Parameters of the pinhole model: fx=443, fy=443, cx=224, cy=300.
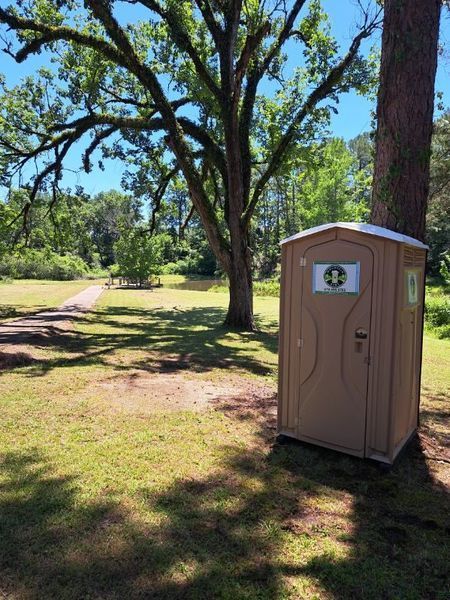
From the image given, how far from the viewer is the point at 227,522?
2891 millimetres

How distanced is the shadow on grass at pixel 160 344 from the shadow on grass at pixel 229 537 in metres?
4.07

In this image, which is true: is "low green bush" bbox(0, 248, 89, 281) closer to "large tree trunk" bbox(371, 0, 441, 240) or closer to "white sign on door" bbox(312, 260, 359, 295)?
"large tree trunk" bbox(371, 0, 441, 240)

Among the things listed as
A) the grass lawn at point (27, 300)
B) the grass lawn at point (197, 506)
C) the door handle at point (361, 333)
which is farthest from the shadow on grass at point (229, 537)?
the grass lawn at point (27, 300)

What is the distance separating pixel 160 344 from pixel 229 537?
7.70m

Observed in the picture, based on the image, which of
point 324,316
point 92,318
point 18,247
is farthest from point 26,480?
point 18,247

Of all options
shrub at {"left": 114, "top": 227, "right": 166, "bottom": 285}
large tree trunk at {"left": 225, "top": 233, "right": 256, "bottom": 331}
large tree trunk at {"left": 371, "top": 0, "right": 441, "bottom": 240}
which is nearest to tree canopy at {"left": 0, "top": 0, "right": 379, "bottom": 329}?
large tree trunk at {"left": 225, "top": 233, "right": 256, "bottom": 331}

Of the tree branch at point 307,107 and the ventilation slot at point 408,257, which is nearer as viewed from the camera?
the ventilation slot at point 408,257

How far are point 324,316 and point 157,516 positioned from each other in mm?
2081

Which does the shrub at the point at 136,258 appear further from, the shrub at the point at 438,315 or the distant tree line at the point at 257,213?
the shrub at the point at 438,315

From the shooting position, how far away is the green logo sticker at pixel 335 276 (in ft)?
12.2

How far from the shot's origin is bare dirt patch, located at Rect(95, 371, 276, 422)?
17.5 feet

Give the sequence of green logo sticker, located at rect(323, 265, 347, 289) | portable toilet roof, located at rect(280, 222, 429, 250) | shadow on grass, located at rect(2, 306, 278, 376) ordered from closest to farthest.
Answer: portable toilet roof, located at rect(280, 222, 429, 250) → green logo sticker, located at rect(323, 265, 347, 289) → shadow on grass, located at rect(2, 306, 278, 376)

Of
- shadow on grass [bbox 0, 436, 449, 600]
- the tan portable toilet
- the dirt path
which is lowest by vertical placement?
shadow on grass [bbox 0, 436, 449, 600]

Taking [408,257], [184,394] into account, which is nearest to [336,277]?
[408,257]
